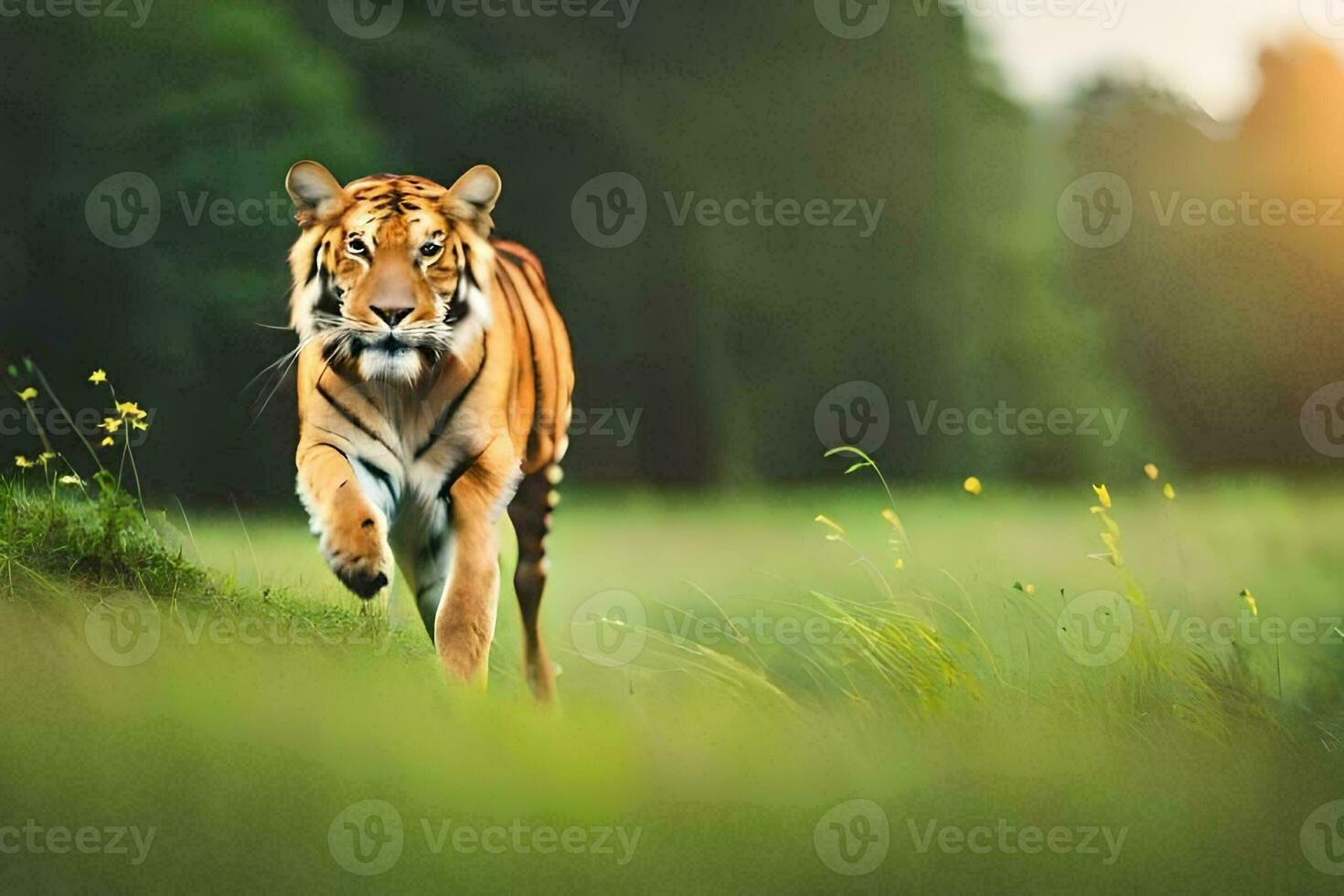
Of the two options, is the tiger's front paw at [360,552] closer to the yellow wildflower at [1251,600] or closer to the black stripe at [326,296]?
the black stripe at [326,296]

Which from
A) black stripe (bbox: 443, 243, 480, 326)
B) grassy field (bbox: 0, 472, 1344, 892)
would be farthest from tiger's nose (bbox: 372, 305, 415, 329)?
grassy field (bbox: 0, 472, 1344, 892)

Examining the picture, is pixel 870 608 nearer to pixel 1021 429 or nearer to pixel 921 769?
pixel 921 769

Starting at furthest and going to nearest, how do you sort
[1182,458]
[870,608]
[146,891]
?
[1182,458] < [870,608] < [146,891]

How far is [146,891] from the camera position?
19.6 ft

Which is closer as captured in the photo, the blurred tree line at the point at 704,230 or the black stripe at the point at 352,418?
the black stripe at the point at 352,418

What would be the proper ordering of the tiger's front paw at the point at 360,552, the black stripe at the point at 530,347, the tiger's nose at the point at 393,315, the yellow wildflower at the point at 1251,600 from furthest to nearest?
the yellow wildflower at the point at 1251,600 < the black stripe at the point at 530,347 < the tiger's nose at the point at 393,315 < the tiger's front paw at the point at 360,552

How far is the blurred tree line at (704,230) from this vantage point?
670 centimetres

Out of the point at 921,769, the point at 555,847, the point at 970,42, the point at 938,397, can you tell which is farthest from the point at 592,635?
the point at 970,42

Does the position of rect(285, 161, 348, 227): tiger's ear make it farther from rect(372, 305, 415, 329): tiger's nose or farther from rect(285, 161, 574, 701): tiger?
rect(372, 305, 415, 329): tiger's nose

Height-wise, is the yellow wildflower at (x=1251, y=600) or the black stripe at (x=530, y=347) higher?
the black stripe at (x=530, y=347)

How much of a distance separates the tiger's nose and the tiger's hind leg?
80cm

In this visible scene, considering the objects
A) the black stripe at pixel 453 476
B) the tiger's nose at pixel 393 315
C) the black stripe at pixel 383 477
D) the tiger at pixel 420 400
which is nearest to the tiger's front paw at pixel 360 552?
the tiger at pixel 420 400

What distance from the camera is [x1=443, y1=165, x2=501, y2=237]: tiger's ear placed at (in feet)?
20.7

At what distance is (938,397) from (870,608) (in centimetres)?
108
